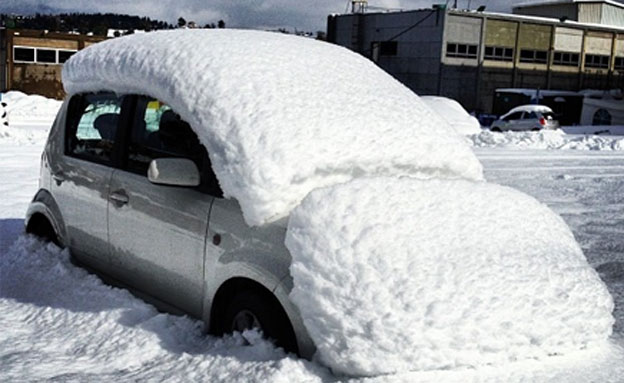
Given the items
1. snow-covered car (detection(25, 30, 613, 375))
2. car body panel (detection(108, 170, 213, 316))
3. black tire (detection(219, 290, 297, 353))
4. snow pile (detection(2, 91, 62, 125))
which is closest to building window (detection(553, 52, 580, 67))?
snow pile (detection(2, 91, 62, 125))

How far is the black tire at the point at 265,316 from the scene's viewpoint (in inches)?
Answer: 132

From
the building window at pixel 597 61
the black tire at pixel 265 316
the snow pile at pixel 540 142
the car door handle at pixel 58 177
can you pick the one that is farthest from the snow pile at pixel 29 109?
the building window at pixel 597 61

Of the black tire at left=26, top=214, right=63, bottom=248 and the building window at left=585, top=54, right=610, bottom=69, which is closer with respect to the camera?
the black tire at left=26, top=214, right=63, bottom=248

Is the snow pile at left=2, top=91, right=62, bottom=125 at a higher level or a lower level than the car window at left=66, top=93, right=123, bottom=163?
lower

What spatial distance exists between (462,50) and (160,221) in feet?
162

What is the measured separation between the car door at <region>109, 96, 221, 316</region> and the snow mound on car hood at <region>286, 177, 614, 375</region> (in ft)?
2.57

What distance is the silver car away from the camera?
3.45m

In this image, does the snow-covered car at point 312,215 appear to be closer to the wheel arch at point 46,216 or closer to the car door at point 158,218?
the car door at point 158,218

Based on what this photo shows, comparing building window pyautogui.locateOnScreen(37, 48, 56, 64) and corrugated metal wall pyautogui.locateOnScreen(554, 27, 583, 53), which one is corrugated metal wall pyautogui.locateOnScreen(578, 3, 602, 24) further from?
building window pyautogui.locateOnScreen(37, 48, 56, 64)

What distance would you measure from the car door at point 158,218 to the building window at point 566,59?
179 ft

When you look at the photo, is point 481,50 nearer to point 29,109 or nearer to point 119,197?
point 29,109

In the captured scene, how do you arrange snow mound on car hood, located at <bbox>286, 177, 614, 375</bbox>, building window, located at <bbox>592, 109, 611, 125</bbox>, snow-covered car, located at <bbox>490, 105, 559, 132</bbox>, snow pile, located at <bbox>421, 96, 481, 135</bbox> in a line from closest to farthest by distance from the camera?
snow mound on car hood, located at <bbox>286, 177, 614, 375</bbox>
snow pile, located at <bbox>421, 96, 481, 135</bbox>
snow-covered car, located at <bbox>490, 105, 559, 132</bbox>
building window, located at <bbox>592, 109, 611, 125</bbox>

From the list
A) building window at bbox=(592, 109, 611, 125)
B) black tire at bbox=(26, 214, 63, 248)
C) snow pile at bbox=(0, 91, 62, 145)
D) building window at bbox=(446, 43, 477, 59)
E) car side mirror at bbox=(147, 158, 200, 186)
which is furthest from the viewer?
building window at bbox=(446, 43, 477, 59)

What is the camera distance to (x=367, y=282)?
304cm
